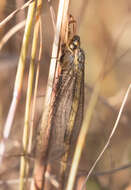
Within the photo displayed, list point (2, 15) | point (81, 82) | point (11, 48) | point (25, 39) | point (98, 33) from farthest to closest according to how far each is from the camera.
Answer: point (98, 33)
point (11, 48)
point (2, 15)
point (81, 82)
point (25, 39)

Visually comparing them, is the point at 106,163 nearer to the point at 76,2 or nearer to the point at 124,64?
the point at 124,64

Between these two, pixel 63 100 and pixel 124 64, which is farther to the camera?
pixel 124 64

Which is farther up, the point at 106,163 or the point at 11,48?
the point at 11,48

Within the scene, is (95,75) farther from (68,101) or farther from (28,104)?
(28,104)

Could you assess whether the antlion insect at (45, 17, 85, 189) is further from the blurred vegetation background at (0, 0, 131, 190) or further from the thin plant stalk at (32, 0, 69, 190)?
the blurred vegetation background at (0, 0, 131, 190)

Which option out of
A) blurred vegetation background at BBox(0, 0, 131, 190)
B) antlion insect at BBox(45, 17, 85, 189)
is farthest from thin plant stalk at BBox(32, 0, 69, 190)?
blurred vegetation background at BBox(0, 0, 131, 190)

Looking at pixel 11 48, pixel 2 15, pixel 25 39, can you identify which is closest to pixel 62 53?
Result: pixel 25 39

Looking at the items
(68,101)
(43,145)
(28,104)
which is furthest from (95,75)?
(28,104)

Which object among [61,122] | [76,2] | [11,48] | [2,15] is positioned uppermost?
[76,2]
